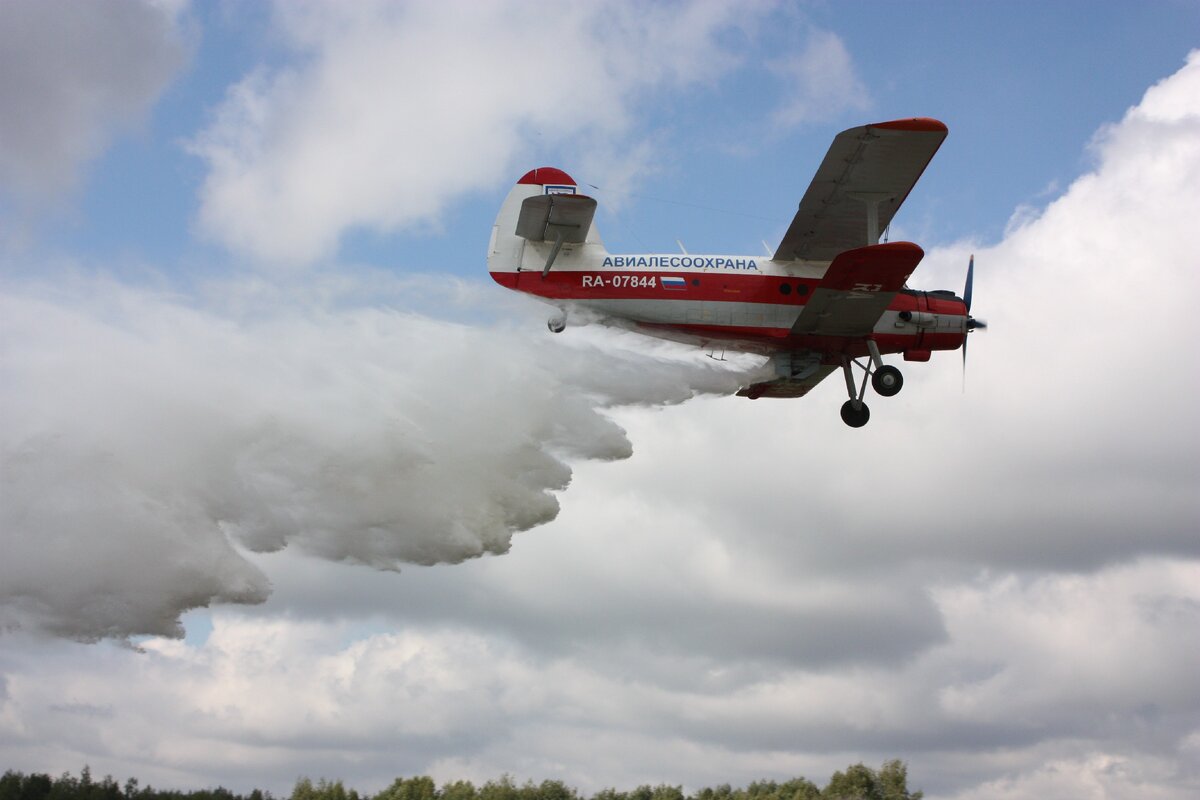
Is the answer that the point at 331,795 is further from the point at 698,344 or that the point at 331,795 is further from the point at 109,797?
the point at 698,344

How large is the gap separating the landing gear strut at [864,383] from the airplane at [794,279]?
0.02 m

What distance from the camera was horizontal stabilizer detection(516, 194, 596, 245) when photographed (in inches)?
768

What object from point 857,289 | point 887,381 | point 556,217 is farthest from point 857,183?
point 556,217

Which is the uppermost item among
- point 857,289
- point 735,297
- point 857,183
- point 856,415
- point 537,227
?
point 857,183

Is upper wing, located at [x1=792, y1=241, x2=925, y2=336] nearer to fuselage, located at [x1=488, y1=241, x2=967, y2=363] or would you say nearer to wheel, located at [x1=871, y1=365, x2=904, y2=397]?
fuselage, located at [x1=488, y1=241, x2=967, y2=363]

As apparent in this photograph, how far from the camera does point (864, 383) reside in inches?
864

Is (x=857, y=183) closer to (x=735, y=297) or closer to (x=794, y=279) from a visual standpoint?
(x=794, y=279)

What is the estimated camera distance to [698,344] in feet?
69.6

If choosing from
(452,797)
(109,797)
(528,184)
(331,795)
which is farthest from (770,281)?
(452,797)

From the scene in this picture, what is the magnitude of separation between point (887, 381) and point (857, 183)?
12.1ft

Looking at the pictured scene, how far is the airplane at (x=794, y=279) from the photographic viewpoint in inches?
767

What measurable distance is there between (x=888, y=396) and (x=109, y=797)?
16.5 meters

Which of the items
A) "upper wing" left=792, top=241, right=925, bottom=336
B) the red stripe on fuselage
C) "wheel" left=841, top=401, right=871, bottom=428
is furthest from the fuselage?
"wheel" left=841, top=401, right=871, bottom=428

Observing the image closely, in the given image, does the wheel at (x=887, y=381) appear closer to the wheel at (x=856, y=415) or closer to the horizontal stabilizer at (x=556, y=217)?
the wheel at (x=856, y=415)
